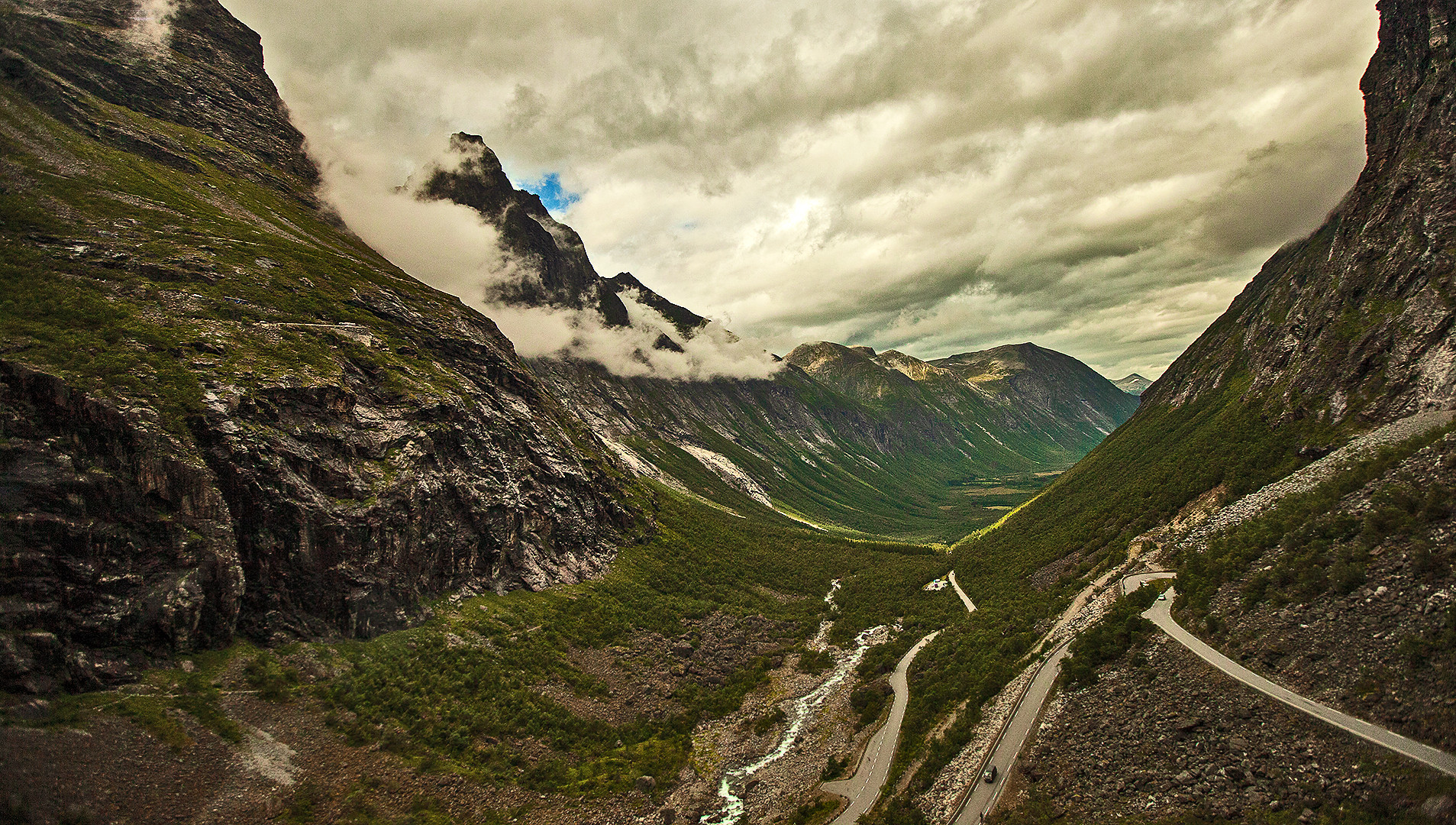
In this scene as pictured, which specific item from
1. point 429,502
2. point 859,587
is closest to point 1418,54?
point 859,587

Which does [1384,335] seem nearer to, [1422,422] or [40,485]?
[1422,422]

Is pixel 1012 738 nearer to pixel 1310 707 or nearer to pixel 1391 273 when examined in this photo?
pixel 1310 707

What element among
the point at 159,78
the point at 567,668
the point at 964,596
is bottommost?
the point at 964,596

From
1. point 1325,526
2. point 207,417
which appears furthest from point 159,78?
point 1325,526

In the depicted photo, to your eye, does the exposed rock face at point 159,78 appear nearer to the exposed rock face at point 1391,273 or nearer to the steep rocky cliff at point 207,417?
the steep rocky cliff at point 207,417

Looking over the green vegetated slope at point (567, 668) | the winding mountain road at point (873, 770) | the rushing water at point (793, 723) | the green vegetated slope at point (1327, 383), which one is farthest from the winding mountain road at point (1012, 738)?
the green vegetated slope at point (567, 668)

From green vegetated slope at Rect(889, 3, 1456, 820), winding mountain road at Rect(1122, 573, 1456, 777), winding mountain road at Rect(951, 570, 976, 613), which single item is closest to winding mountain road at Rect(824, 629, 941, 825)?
green vegetated slope at Rect(889, 3, 1456, 820)
